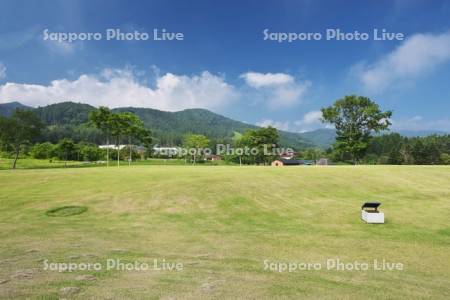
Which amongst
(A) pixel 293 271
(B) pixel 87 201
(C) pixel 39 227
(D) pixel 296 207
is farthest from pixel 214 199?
(A) pixel 293 271

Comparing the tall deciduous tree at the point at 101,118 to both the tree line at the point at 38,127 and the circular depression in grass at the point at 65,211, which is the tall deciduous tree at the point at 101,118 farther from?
the circular depression in grass at the point at 65,211

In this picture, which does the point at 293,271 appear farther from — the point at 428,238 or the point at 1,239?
the point at 1,239

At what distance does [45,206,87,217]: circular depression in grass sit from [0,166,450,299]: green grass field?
0.31m

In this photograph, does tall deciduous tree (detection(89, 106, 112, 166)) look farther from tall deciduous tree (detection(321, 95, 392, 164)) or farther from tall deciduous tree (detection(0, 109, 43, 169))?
tall deciduous tree (detection(321, 95, 392, 164))

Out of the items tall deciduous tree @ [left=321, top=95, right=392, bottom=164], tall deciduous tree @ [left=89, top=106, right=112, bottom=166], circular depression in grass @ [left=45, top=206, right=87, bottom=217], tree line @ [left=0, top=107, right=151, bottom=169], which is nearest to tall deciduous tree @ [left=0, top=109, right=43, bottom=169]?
tree line @ [left=0, top=107, right=151, bottom=169]

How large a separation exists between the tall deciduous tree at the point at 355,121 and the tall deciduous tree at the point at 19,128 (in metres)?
63.3

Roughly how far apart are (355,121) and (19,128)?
234 feet

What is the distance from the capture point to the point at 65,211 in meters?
17.6

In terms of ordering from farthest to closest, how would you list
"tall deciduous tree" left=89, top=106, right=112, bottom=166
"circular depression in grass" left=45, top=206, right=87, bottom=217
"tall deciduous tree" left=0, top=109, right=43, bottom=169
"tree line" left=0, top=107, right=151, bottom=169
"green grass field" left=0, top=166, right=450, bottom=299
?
"tall deciduous tree" left=89, top=106, right=112, bottom=166
"tree line" left=0, top=107, right=151, bottom=169
"tall deciduous tree" left=0, top=109, right=43, bottom=169
"circular depression in grass" left=45, top=206, right=87, bottom=217
"green grass field" left=0, top=166, right=450, bottom=299

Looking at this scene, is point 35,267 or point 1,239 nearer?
point 35,267

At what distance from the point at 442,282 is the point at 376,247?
362 cm

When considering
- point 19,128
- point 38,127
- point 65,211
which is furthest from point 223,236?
point 38,127

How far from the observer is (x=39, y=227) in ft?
46.2

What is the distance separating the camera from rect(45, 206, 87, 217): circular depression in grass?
16.9 metres
